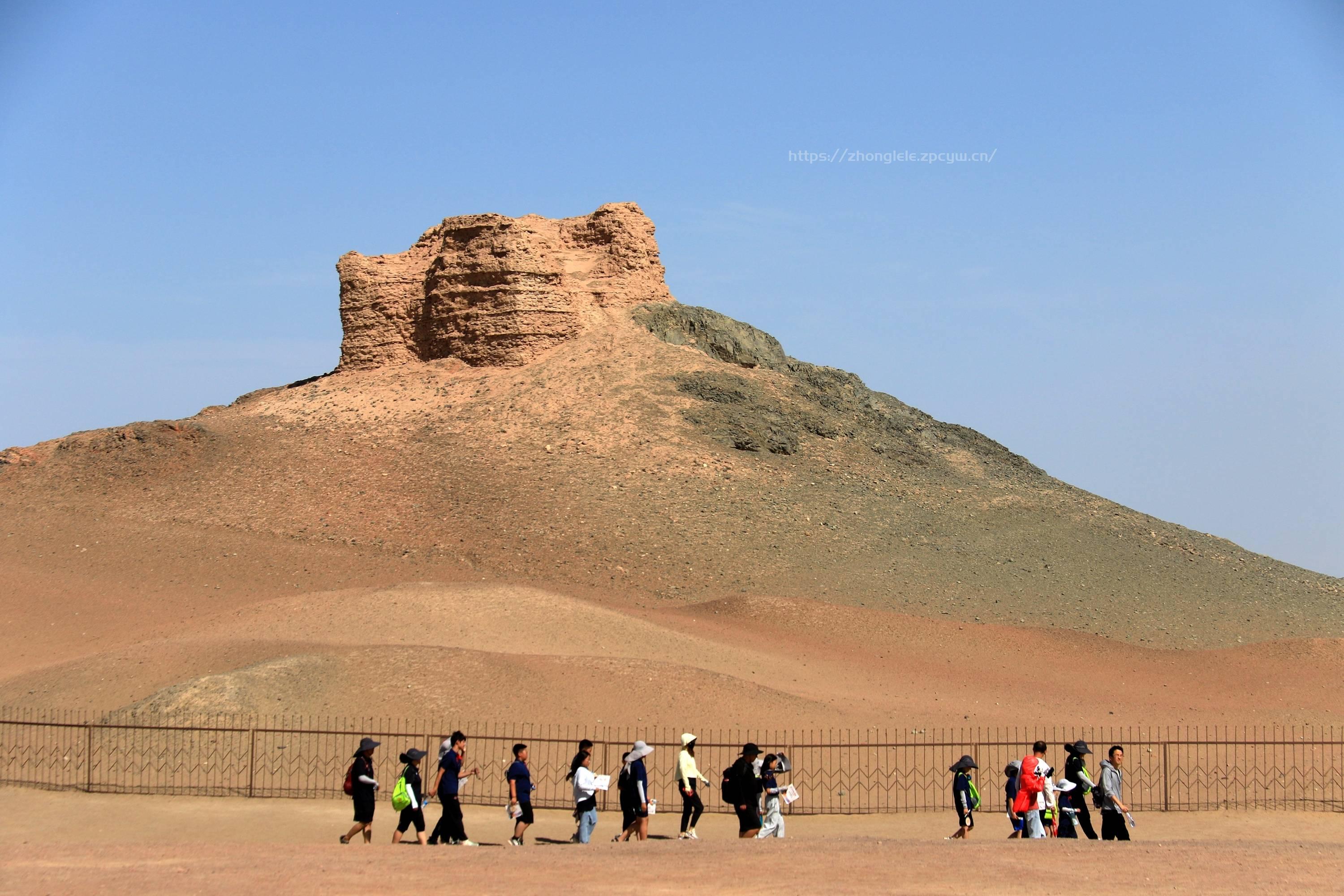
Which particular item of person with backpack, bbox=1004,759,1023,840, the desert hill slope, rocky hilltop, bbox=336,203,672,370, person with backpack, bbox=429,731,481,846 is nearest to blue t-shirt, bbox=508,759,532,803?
person with backpack, bbox=429,731,481,846

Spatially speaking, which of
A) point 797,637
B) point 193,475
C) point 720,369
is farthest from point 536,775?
point 720,369

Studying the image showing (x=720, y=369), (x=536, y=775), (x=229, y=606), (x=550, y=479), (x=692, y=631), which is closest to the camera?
(x=536, y=775)

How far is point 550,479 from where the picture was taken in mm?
38188

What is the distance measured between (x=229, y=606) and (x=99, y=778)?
42.9 feet

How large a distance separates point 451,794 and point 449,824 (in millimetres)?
442

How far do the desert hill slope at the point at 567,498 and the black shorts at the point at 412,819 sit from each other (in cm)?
832

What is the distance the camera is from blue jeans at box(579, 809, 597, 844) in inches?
516

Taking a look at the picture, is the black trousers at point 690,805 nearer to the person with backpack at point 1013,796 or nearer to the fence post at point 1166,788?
the person with backpack at point 1013,796

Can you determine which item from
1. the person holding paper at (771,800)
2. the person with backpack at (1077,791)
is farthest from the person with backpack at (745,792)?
the person with backpack at (1077,791)

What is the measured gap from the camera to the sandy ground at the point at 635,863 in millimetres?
10727

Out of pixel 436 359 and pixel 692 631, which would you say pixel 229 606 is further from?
pixel 436 359

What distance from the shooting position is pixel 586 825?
13.1 m

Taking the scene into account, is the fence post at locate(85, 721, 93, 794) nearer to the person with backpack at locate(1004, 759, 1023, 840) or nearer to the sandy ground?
the sandy ground

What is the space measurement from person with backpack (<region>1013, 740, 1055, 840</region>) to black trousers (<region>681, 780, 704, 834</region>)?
338 cm
